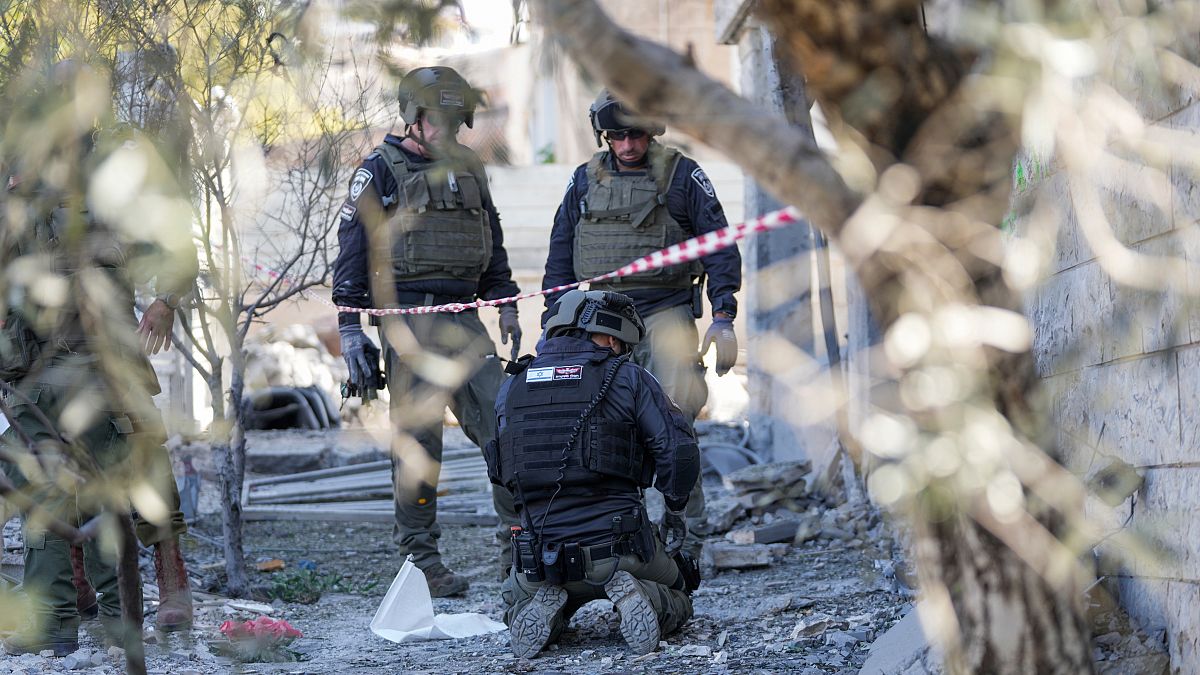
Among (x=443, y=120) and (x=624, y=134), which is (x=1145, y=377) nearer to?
(x=443, y=120)

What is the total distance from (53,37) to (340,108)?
2697mm

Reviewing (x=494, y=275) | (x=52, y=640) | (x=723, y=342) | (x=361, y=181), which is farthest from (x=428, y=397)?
(x=52, y=640)

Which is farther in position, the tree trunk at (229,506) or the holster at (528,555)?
the tree trunk at (229,506)

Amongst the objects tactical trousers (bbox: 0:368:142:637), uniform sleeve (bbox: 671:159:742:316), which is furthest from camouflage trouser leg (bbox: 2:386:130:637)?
uniform sleeve (bbox: 671:159:742:316)

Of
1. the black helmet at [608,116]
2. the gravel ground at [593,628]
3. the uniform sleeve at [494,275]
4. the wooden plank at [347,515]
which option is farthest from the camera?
the wooden plank at [347,515]

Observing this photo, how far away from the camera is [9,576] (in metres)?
5.76

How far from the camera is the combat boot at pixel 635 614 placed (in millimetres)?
4602

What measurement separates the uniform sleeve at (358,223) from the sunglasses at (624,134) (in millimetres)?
1006

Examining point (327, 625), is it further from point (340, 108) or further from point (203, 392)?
point (203, 392)

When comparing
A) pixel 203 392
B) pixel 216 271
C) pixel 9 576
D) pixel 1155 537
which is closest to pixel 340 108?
pixel 216 271

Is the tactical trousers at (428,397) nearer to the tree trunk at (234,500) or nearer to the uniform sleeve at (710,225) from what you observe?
the tree trunk at (234,500)

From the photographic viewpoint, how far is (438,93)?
3.93 m

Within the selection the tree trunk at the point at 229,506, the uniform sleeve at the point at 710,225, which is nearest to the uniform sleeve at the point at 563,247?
the uniform sleeve at the point at 710,225

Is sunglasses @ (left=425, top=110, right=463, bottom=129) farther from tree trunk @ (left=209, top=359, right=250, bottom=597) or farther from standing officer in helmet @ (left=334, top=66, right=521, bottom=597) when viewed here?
tree trunk @ (left=209, top=359, right=250, bottom=597)
